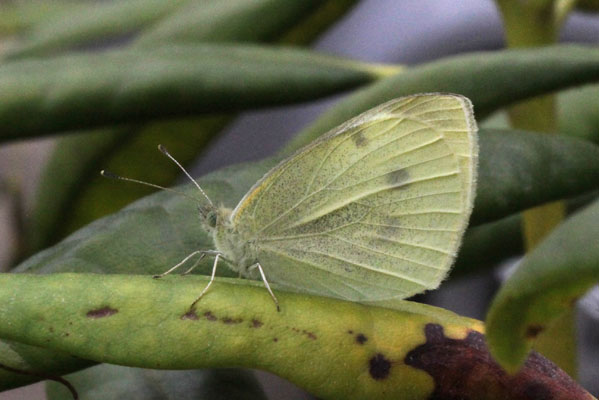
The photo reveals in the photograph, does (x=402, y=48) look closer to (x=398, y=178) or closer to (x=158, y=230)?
(x=398, y=178)

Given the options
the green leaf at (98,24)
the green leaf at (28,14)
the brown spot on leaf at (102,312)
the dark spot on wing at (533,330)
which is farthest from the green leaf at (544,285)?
the green leaf at (28,14)

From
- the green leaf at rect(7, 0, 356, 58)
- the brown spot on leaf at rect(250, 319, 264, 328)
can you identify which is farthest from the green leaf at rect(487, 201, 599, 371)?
the green leaf at rect(7, 0, 356, 58)

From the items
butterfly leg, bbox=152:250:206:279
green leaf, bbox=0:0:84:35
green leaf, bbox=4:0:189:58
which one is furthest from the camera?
green leaf, bbox=0:0:84:35

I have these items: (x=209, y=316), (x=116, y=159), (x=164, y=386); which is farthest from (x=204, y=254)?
(x=116, y=159)

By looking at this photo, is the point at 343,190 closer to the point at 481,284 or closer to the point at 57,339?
the point at 57,339

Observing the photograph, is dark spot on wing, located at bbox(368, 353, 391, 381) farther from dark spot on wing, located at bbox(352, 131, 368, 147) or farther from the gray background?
the gray background

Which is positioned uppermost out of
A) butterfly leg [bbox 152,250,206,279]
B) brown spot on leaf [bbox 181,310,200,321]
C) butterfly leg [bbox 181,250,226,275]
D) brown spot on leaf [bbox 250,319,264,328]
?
butterfly leg [bbox 152,250,206,279]

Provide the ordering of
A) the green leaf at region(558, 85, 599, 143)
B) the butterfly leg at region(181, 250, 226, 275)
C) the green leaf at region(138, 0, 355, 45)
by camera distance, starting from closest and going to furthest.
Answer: the butterfly leg at region(181, 250, 226, 275)
the green leaf at region(558, 85, 599, 143)
the green leaf at region(138, 0, 355, 45)

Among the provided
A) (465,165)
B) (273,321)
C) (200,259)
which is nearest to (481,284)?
(465,165)
